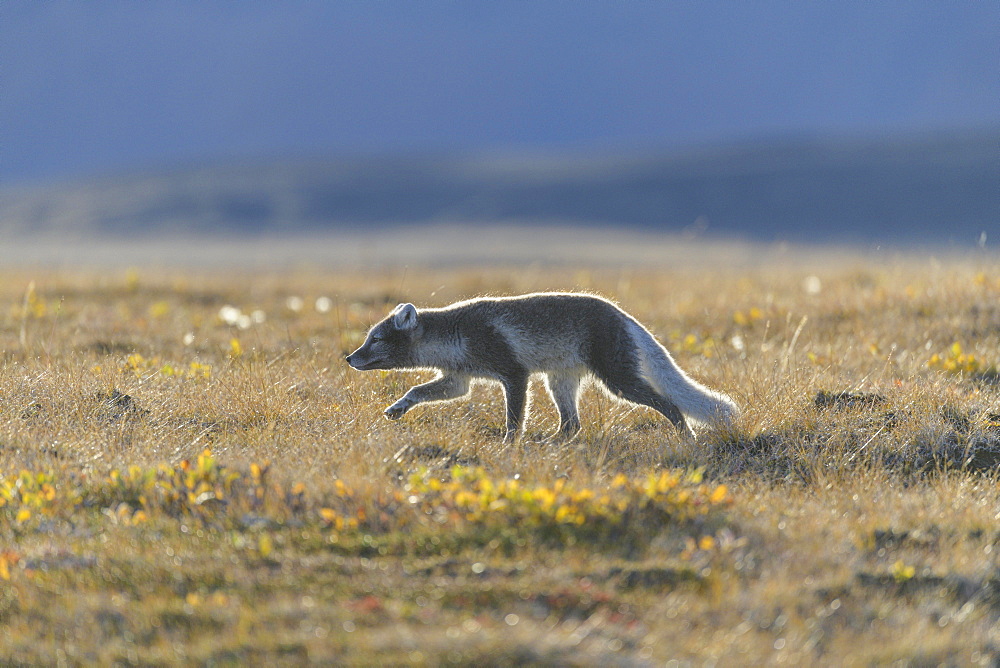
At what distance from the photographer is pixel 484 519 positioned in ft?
16.3

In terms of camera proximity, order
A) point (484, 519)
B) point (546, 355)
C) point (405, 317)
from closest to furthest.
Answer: point (484, 519) → point (546, 355) → point (405, 317)

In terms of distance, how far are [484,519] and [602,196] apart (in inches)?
3401

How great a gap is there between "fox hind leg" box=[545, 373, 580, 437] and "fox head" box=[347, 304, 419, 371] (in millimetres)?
1084

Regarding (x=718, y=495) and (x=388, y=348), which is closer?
(x=718, y=495)

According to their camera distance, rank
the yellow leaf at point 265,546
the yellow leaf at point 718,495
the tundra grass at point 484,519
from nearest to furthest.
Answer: the tundra grass at point 484,519
the yellow leaf at point 265,546
the yellow leaf at point 718,495

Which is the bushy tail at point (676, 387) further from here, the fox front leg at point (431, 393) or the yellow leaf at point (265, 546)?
the yellow leaf at point (265, 546)

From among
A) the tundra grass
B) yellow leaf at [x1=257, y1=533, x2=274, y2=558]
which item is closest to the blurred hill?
the tundra grass

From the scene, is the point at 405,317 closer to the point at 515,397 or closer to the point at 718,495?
the point at 515,397

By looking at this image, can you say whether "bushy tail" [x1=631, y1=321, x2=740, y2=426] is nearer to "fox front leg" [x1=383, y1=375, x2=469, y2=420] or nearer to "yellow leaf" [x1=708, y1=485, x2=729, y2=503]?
"fox front leg" [x1=383, y1=375, x2=469, y2=420]

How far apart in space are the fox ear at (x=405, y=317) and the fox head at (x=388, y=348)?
2 cm

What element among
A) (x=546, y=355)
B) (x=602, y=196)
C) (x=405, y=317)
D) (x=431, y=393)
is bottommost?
(x=431, y=393)

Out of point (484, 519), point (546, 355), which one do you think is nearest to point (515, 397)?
point (546, 355)

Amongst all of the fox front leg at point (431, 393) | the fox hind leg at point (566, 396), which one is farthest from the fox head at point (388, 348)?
the fox hind leg at point (566, 396)

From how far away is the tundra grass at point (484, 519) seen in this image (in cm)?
398
